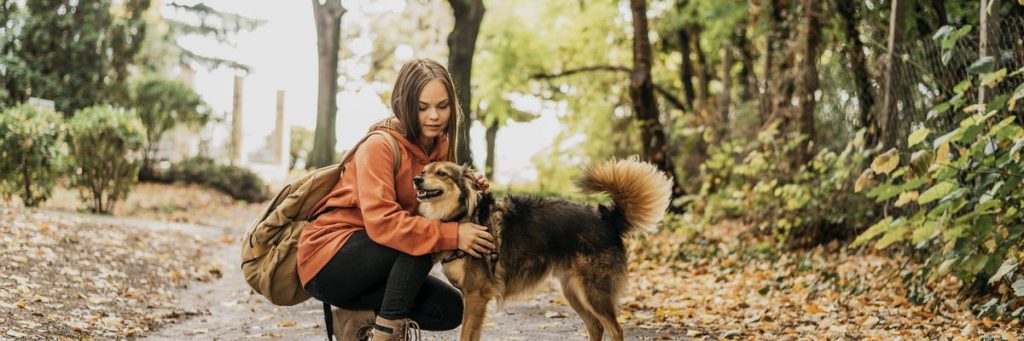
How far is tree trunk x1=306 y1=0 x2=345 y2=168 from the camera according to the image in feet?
70.7

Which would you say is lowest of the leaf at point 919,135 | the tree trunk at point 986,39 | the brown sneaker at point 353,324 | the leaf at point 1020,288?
the brown sneaker at point 353,324

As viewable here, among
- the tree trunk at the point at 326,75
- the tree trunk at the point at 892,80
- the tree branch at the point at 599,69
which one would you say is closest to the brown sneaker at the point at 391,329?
the tree trunk at the point at 892,80

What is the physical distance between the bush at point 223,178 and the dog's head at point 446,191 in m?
17.2

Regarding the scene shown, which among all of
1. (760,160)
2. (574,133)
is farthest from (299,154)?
(760,160)

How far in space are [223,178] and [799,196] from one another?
14.3 m

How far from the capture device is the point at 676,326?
6562 millimetres

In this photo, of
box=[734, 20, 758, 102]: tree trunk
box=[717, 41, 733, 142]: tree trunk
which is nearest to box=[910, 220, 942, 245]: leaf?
box=[717, 41, 733, 142]: tree trunk

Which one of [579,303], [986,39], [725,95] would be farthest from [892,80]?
[725,95]

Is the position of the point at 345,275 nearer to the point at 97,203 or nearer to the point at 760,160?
the point at 760,160

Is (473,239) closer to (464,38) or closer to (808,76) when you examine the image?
(808,76)

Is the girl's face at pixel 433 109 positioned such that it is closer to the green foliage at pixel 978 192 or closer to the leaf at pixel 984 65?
the green foliage at pixel 978 192

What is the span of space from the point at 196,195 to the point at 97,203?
18.5ft

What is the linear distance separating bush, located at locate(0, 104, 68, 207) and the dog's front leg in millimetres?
9025

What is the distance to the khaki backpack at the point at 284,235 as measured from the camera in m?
4.23
